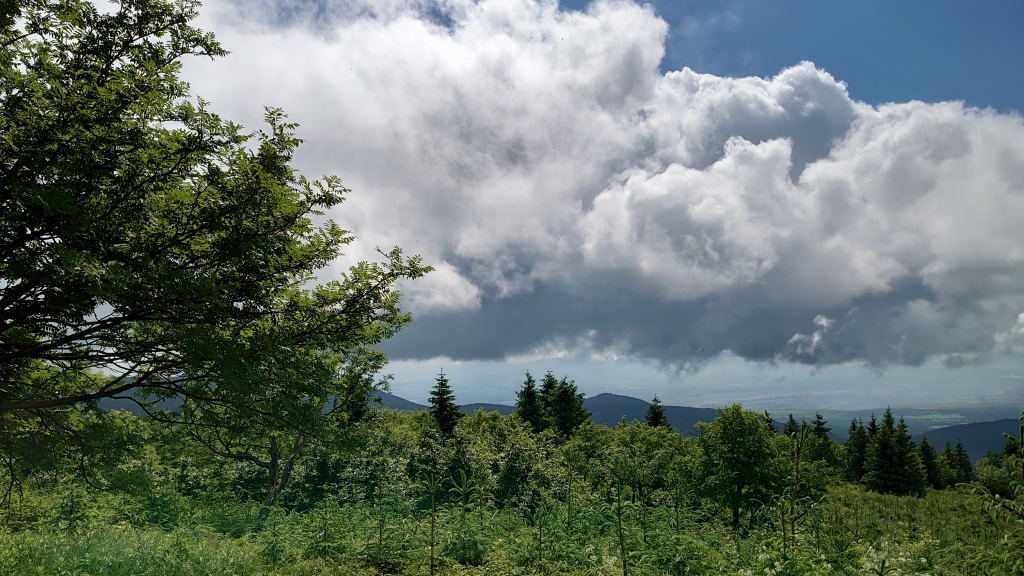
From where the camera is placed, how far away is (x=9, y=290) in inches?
278

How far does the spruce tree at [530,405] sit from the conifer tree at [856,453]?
43.4 m

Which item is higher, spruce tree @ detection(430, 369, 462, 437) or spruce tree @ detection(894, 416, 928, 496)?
spruce tree @ detection(430, 369, 462, 437)

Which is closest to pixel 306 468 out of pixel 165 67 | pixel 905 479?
pixel 165 67

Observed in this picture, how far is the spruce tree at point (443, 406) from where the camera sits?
3850cm

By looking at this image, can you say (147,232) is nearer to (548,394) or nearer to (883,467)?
(548,394)

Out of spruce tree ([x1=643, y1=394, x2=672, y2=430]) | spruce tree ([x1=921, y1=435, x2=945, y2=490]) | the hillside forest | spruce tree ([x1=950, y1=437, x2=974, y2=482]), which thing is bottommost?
spruce tree ([x1=950, y1=437, x2=974, y2=482])

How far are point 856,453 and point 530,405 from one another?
4759 centimetres

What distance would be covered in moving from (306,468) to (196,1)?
22.3 metres

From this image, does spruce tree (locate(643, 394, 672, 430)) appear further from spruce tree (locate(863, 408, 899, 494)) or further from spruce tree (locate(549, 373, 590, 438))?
spruce tree (locate(863, 408, 899, 494))

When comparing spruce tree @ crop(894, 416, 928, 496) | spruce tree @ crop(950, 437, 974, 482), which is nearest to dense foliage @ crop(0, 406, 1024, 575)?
spruce tree @ crop(894, 416, 928, 496)

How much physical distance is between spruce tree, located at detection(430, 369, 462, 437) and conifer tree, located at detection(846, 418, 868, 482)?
53729 mm

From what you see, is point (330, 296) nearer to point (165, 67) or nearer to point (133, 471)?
point (165, 67)

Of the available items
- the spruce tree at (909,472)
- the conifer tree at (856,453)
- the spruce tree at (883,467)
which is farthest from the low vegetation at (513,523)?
the conifer tree at (856,453)

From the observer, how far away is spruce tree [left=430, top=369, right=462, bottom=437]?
38500mm
